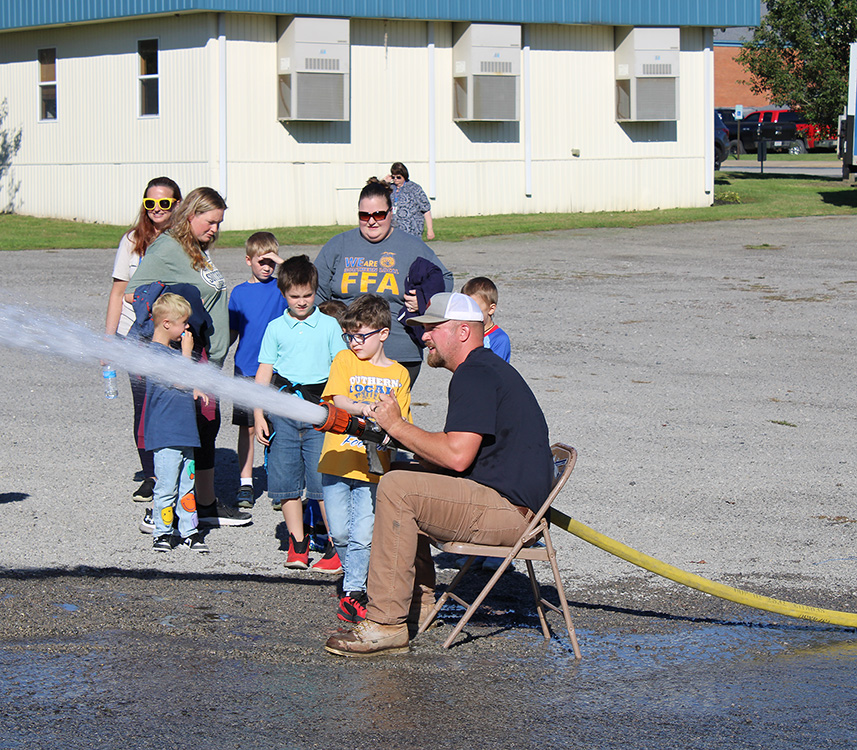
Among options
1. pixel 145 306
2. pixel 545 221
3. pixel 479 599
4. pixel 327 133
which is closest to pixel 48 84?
pixel 327 133

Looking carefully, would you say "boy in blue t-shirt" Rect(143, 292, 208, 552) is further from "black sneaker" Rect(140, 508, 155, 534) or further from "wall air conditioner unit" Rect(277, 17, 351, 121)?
"wall air conditioner unit" Rect(277, 17, 351, 121)

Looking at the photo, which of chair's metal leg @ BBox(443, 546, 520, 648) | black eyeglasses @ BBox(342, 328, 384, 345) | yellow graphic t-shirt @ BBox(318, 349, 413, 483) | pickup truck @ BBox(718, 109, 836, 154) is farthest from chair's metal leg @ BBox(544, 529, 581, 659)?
pickup truck @ BBox(718, 109, 836, 154)

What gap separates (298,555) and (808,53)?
3335 centimetres

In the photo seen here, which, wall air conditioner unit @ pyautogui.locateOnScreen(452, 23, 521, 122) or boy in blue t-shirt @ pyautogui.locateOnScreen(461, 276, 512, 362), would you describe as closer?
boy in blue t-shirt @ pyautogui.locateOnScreen(461, 276, 512, 362)

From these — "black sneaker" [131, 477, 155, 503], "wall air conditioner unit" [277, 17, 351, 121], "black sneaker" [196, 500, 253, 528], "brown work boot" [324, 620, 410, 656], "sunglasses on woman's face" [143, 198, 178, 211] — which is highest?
"wall air conditioner unit" [277, 17, 351, 121]

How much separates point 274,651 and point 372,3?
74.7 ft

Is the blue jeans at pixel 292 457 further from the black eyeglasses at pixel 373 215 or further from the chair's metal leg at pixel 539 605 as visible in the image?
the chair's metal leg at pixel 539 605

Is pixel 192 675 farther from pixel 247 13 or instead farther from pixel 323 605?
pixel 247 13

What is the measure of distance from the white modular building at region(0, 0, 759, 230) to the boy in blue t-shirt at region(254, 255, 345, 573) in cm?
1905

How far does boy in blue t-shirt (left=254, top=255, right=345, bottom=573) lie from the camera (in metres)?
6.62

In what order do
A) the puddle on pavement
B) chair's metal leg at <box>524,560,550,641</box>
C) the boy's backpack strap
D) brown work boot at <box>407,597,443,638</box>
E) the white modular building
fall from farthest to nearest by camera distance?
the white modular building, the boy's backpack strap, brown work boot at <box>407,597,443,638</box>, chair's metal leg at <box>524,560,550,641</box>, the puddle on pavement

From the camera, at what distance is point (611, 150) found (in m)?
29.5

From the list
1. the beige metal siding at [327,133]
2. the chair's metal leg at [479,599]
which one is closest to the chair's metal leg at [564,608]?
the chair's metal leg at [479,599]

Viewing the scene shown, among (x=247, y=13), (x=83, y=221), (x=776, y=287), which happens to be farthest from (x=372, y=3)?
(x=776, y=287)
